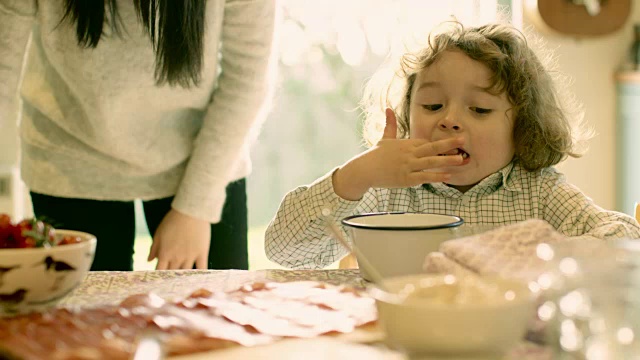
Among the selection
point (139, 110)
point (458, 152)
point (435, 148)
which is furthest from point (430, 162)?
point (139, 110)

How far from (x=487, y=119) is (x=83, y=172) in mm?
777

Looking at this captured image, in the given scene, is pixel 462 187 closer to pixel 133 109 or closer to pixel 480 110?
pixel 480 110

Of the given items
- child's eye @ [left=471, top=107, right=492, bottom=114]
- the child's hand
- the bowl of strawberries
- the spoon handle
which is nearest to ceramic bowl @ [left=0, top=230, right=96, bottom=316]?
the bowl of strawberries

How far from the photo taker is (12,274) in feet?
2.62

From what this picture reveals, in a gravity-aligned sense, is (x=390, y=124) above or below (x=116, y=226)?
above

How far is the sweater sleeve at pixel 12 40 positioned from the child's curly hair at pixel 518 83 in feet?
2.30

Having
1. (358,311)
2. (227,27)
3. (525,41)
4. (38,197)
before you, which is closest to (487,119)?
(525,41)

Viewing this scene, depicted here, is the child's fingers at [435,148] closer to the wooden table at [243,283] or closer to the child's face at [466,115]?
the child's face at [466,115]

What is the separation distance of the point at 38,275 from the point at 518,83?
90 centimetres

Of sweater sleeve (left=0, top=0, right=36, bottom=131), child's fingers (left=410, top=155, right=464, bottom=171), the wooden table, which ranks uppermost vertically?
sweater sleeve (left=0, top=0, right=36, bottom=131)

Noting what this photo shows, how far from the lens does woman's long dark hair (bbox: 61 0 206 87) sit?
137 cm

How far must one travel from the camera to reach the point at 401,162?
1.18 meters

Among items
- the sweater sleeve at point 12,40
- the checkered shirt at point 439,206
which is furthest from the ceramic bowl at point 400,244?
the sweater sleeve at point 12,40

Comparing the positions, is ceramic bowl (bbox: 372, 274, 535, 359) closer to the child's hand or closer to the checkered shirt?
the child's hand
